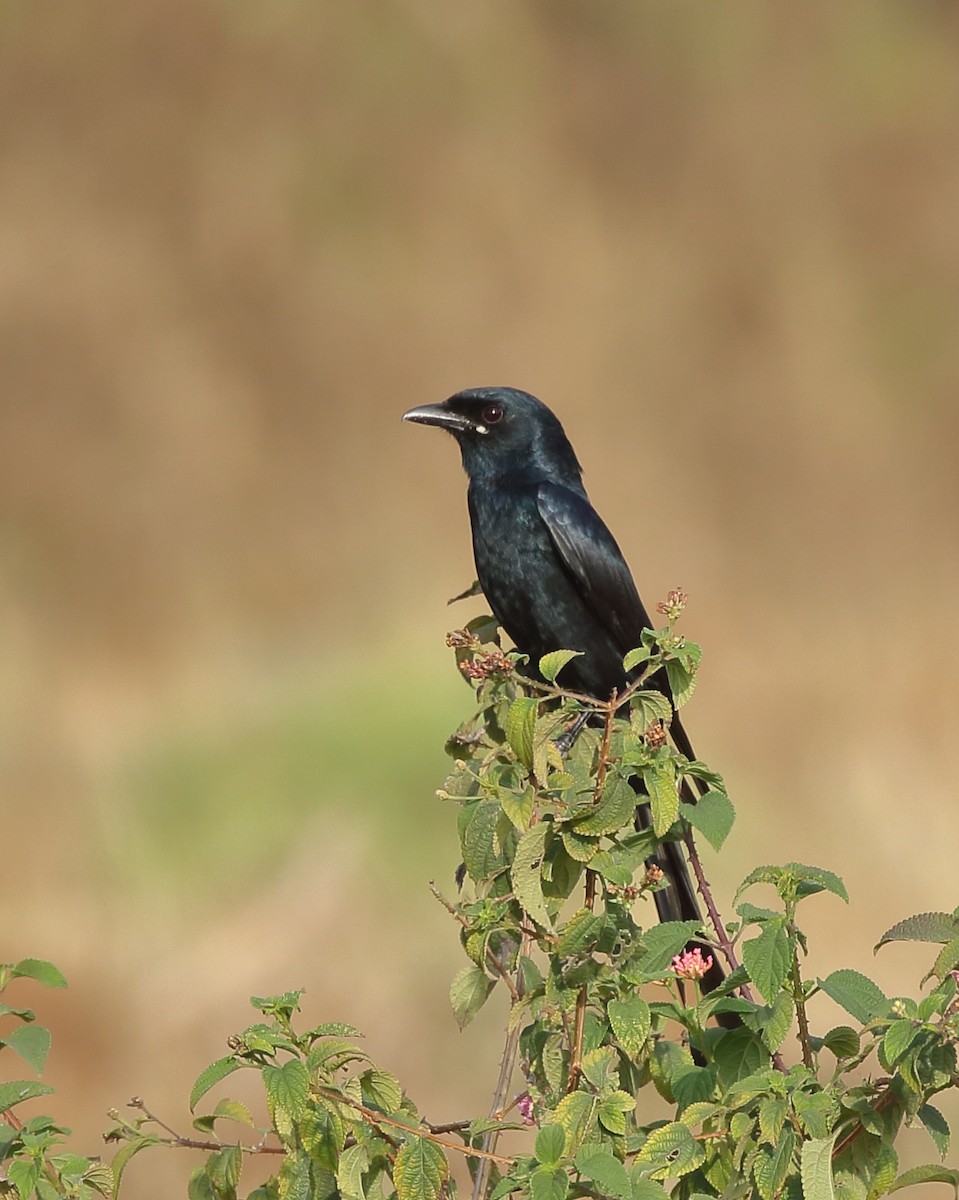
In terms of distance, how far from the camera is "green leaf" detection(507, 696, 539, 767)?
1.77 m

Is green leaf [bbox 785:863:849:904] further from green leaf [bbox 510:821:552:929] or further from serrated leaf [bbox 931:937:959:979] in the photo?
green leaf [bbox 510:821:552:929]

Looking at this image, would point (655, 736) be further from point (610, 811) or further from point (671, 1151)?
point (671, 1151)

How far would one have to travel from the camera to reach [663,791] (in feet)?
5.83

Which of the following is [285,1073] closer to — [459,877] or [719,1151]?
[719,1151]

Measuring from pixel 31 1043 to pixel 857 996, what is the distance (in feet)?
3.04

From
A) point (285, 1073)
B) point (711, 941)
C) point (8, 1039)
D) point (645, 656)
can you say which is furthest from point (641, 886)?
point (8, 1039)

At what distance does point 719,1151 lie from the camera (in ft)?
5.43

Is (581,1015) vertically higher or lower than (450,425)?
lower

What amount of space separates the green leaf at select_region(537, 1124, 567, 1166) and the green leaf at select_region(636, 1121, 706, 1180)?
0.39 ft

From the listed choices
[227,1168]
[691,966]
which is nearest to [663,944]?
[691,966]

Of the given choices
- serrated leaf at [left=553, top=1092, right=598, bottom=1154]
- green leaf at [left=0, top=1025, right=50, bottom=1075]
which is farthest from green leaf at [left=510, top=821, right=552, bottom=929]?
green leaf at [left=0, top=1025, right=50, bottom=1075]

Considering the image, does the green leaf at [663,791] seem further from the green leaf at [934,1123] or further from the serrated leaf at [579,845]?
the green leaf at [934,1123]

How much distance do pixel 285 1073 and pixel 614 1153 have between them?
1.23ft

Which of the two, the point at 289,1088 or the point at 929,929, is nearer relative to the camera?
the point at 289,1088
